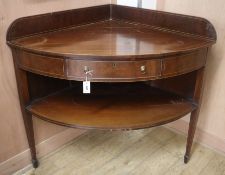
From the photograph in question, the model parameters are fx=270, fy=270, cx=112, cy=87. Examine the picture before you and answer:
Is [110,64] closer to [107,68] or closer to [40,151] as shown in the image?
[107,68]

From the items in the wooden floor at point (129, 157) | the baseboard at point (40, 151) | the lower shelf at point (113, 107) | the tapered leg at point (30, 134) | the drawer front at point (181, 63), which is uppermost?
the drawer front at point (181, 63)

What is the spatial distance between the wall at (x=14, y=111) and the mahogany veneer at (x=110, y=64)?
4 cm

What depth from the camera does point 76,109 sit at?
1.27 metres

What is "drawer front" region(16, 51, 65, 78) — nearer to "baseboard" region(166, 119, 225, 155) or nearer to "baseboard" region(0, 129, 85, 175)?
"baseboard" region(0, 129, 85, 175)

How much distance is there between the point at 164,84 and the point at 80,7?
63 centimetres

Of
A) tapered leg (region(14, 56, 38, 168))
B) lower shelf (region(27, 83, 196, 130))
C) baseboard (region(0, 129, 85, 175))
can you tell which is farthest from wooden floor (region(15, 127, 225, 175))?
lower shelf (region(27, 83, 196, 130))

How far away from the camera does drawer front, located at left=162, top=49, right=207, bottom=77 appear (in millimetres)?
1050

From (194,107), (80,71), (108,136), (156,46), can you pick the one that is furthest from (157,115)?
(108,136)

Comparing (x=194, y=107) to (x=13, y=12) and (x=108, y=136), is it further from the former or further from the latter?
(x=13, y=12)

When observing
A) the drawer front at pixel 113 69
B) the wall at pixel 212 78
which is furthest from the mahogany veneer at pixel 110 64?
the wall at pixel 212 78

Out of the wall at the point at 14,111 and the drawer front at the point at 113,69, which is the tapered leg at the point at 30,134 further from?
A: the drawer front at the point at 113,69

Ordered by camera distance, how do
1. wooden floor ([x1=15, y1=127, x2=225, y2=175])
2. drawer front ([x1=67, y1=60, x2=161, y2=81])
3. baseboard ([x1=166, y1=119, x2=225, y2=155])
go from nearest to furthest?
drawer front ([x1=67, y1=60, x2=161, y2=81]), wooden floor ([x1=15, y1=127, x2=225, y2=175]), baseboard ([x1=166, y1=119, x2=225, y2=155])

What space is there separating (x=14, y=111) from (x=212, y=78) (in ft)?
3.43

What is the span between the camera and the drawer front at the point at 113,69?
1.00m
